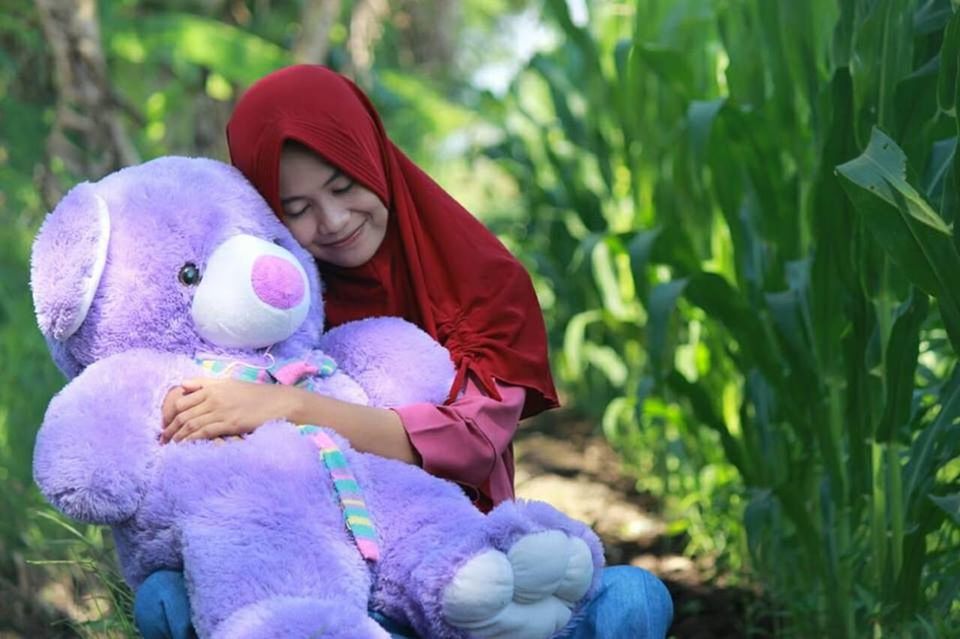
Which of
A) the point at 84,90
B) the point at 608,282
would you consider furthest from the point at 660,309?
the point at 84,90

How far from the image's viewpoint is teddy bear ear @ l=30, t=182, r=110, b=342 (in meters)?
1.84

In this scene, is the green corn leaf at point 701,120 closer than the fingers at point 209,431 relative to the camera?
No

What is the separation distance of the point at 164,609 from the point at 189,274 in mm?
477

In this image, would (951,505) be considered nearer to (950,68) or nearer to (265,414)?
(950,68)

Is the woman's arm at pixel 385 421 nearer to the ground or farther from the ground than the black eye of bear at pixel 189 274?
nearer to the ground

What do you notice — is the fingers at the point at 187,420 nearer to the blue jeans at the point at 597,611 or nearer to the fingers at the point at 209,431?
the fingers at the point at 209,431

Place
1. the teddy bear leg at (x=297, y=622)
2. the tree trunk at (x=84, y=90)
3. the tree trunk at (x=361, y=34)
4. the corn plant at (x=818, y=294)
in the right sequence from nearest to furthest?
the teddy bear leg at (x=297, y=622), the corn plant at (x=818, y=294), the tree trunk at (x=84, y=90), the tree trunk at (x=361, y=34)

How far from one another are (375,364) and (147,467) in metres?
0.38

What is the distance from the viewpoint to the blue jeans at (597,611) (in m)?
1.72

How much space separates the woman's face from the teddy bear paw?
1.92ft

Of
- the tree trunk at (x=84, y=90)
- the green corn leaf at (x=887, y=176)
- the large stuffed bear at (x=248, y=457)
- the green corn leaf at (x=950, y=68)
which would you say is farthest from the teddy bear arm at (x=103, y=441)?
the tree trunk at (x=84, y=90)

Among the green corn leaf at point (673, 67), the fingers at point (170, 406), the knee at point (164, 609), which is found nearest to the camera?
the knee at point (164, 609)

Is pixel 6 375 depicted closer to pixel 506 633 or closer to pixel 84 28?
pixel 84 28

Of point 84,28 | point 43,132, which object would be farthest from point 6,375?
point 43,132
